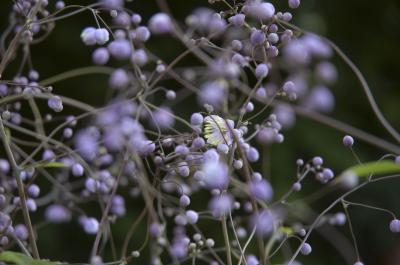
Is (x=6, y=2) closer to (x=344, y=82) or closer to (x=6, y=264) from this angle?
(x=344, y=82)

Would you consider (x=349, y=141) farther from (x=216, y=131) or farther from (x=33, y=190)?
(x=33, y=190)

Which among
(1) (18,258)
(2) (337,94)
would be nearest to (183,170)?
(1) (18,258)

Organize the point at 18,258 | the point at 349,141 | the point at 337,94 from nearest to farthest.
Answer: the point at 18,258 → the point at 349,141 → the point at 337,94

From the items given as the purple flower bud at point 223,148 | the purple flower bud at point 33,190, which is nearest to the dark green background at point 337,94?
the purple flower bud at point 33,190

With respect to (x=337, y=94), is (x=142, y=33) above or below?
above

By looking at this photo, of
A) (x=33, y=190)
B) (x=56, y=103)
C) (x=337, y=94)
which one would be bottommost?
(x=337, y=94)

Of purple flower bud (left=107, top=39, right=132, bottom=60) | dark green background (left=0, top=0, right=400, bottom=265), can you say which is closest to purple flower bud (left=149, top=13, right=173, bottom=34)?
purple flower bud (left=107, top=39, right=132, bottom=60)

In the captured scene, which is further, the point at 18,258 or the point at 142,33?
the point at 142,33

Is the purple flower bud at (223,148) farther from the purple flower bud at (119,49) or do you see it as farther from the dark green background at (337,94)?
the dark green background at (337,94)

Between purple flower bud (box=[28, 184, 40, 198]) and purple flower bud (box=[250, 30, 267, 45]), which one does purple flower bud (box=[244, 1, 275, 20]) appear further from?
purple flower bud (box=[28, 184, 40, 198])
